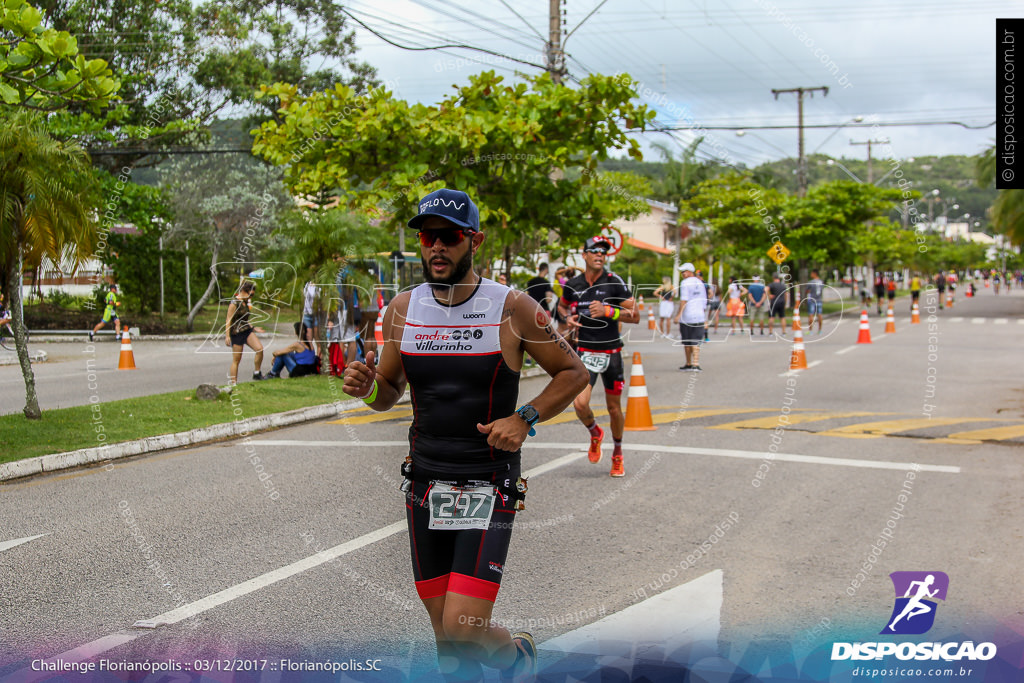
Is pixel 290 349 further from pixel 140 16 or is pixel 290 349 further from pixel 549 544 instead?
pixel 140 16

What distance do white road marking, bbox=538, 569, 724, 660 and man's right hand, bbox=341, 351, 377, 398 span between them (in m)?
1.66

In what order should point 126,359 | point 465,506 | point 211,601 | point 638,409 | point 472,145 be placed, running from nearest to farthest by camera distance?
point 465,506 < point 211,601 < point 638,409 < point 472,145 < point 126,359

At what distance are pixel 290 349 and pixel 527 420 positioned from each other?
12972 mm

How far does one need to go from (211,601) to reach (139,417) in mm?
6424

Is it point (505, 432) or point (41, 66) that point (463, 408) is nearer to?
point (505, 432)

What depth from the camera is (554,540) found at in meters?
6.10

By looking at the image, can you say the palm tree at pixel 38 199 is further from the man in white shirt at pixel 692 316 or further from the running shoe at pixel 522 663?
the man in white shirt at pixel 692 316

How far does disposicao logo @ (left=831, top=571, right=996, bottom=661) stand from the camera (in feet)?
14.2

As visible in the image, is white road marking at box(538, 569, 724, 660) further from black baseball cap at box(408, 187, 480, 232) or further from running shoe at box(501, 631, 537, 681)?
black baseball cap at box(408, 187, 480, 232)

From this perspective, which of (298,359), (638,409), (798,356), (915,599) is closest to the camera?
(915,599)

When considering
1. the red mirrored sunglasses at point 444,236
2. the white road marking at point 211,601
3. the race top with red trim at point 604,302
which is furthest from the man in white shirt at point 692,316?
the red mirrored sunglasses at point 444,236

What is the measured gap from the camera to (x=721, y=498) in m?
7.29

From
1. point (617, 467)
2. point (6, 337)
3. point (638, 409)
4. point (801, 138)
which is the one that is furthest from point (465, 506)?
point (801, 138)

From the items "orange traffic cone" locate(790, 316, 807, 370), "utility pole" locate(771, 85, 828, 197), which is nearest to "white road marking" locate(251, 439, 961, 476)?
"orange traffic cone" locate(790, 316, 807, 370)
